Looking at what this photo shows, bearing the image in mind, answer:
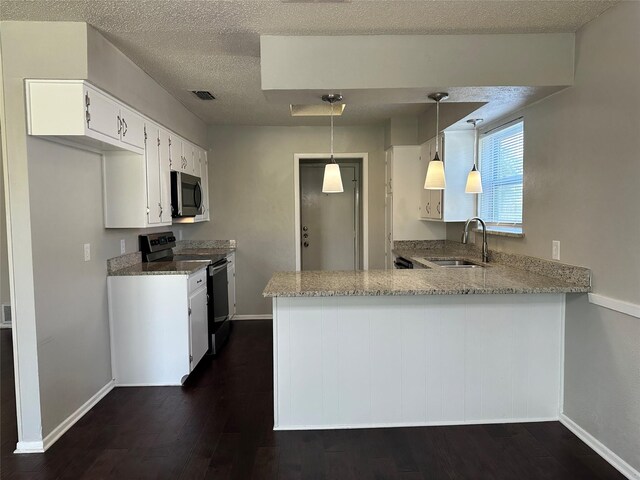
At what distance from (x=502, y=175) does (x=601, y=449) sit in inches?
82.3

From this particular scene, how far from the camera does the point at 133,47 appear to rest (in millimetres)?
2549

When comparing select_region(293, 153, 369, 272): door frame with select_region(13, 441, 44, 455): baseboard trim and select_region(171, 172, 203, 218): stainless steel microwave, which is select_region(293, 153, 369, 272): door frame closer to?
select_region(171, 172, 203, 218): stainless steel microwave

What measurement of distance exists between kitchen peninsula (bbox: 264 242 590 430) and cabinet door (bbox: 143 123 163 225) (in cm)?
144

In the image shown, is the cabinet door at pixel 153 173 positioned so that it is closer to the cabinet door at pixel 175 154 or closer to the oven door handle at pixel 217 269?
the cabinet door at pixel 175 154

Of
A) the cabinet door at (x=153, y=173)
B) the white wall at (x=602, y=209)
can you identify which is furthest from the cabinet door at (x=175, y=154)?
the white wall at (x=602, y=209)

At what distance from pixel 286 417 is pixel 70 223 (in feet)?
6.15

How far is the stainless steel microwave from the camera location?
11.8 ft

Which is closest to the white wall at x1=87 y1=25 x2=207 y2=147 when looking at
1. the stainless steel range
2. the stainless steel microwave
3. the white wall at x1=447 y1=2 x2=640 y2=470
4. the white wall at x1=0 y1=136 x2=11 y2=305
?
the stainless steel microwave

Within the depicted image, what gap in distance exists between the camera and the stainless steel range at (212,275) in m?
3.56

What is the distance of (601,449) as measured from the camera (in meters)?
2.09

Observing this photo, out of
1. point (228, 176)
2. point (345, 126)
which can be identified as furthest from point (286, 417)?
point (345, 126)

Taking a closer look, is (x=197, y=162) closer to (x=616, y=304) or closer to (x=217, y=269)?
(x=217, y=269)

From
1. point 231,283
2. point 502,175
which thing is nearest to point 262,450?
point 231,283

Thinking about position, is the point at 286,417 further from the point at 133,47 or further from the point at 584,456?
the point at 133,47
